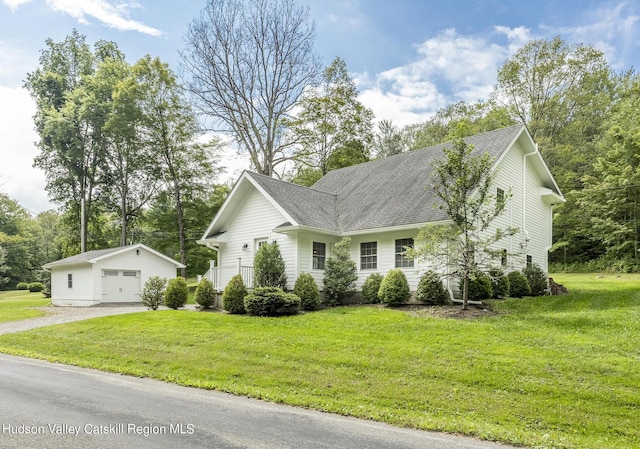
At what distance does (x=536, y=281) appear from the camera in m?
16.8

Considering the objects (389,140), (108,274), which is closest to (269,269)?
(108,274)

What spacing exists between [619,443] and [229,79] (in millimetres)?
27025

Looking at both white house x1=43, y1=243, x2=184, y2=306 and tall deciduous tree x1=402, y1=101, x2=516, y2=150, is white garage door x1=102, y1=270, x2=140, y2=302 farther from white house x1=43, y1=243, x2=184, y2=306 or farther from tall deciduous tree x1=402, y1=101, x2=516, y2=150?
tall deciduous tree x1=402, y1=101, x2=516, y2=150

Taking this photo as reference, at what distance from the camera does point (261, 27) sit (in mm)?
26516

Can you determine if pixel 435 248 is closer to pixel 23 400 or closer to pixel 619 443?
pixel 619 443

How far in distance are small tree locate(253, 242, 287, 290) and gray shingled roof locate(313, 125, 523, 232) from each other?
3.07 metres

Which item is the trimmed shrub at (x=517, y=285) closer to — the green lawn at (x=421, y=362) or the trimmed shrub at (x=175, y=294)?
the green lawn at (x=421, y=362)

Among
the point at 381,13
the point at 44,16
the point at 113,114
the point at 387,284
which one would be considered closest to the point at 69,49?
the point at 113,114

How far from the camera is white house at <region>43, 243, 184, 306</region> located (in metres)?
23.4

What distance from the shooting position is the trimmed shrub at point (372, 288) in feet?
47.6

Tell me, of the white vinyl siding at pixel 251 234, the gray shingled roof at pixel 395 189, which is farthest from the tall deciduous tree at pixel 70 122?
the gray shingled roof at pixel 395 189

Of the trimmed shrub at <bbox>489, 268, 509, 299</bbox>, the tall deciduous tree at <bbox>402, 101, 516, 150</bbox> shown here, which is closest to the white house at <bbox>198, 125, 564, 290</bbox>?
the trimmed shrub at <bbox>489, 268, 509, 299</bbox>

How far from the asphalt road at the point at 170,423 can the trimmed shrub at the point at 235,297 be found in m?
6.98

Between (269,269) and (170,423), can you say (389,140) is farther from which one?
(170,423)
